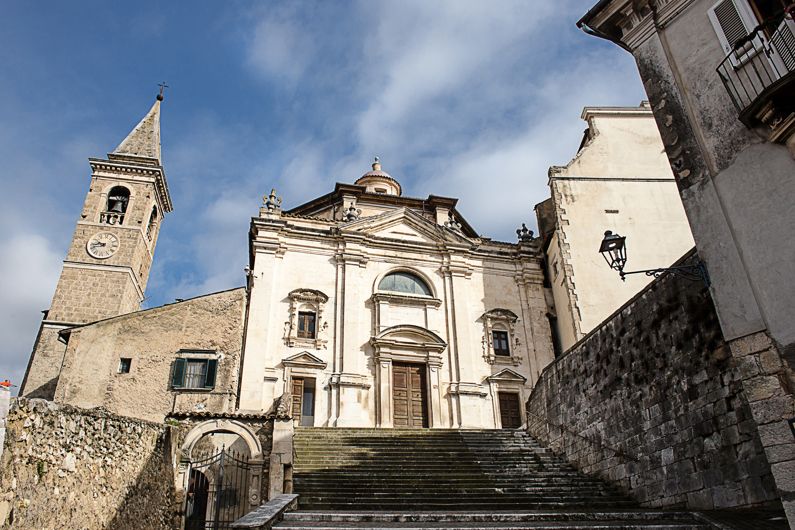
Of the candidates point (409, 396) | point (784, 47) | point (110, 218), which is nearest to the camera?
point (784, 47)

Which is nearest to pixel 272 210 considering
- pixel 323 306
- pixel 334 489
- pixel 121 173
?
pixel 323 306

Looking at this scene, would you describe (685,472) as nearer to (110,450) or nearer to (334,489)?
(334,489)

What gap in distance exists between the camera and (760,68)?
699 centimetres

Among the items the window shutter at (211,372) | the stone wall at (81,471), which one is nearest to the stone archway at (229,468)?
the stone wall at (81,471)

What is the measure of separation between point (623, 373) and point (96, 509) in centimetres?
936

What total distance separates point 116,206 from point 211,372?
45.4ft

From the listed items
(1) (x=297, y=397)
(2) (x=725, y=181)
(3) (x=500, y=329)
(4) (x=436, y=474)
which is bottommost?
(4) (x=436, y=474)

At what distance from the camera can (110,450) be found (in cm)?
871

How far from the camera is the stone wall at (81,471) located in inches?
256

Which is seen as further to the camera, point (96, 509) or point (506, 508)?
point (506, 508)

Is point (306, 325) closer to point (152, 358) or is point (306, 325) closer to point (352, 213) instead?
point (152, 358)

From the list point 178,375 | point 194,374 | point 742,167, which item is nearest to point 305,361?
point 194,374

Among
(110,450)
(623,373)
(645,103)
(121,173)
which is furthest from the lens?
(121,173)

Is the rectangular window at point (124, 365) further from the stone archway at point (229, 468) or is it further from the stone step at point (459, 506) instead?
the stone step at point (459, 506)
